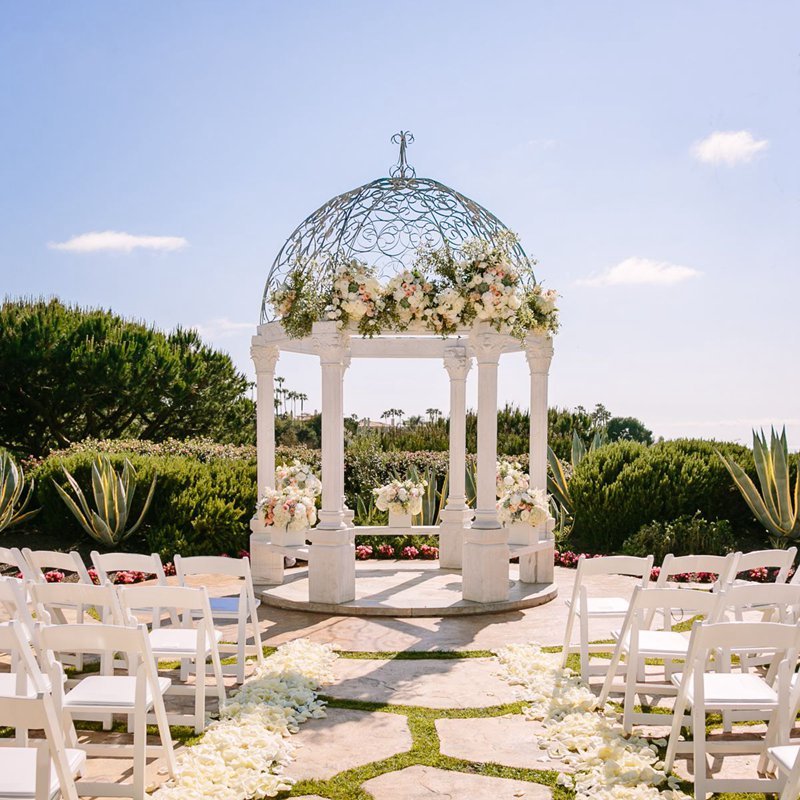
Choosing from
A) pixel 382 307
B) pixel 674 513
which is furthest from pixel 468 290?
pixel 674 513

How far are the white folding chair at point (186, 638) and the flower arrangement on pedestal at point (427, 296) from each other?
362cm

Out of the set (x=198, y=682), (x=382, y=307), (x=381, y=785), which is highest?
(x=382, y=307)

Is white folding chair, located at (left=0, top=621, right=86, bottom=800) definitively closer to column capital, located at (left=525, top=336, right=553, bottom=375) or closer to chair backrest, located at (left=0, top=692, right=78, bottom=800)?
chair backrest, located at (left=0, top=692, right=78, bottom=800)

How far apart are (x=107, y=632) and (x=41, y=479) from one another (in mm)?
9208

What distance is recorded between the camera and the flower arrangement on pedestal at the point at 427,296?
8.33 m

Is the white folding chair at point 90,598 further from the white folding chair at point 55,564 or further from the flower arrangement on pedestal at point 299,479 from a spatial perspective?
the flower arrangement on pedestal at point 299,479

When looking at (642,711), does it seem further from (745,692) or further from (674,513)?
(674,513)

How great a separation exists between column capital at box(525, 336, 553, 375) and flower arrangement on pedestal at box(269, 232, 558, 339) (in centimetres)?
99

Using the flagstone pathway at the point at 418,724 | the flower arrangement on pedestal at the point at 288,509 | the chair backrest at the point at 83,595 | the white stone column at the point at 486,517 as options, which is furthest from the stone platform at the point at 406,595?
the chair backrest at the point at 83,595

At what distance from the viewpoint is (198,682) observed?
17.2ft

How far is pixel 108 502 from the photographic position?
11.7 metres

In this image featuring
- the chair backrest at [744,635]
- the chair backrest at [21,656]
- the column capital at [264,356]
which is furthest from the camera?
the column capital at [264,356]

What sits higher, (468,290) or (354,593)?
(468,290)

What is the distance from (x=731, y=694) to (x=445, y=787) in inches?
64.2
